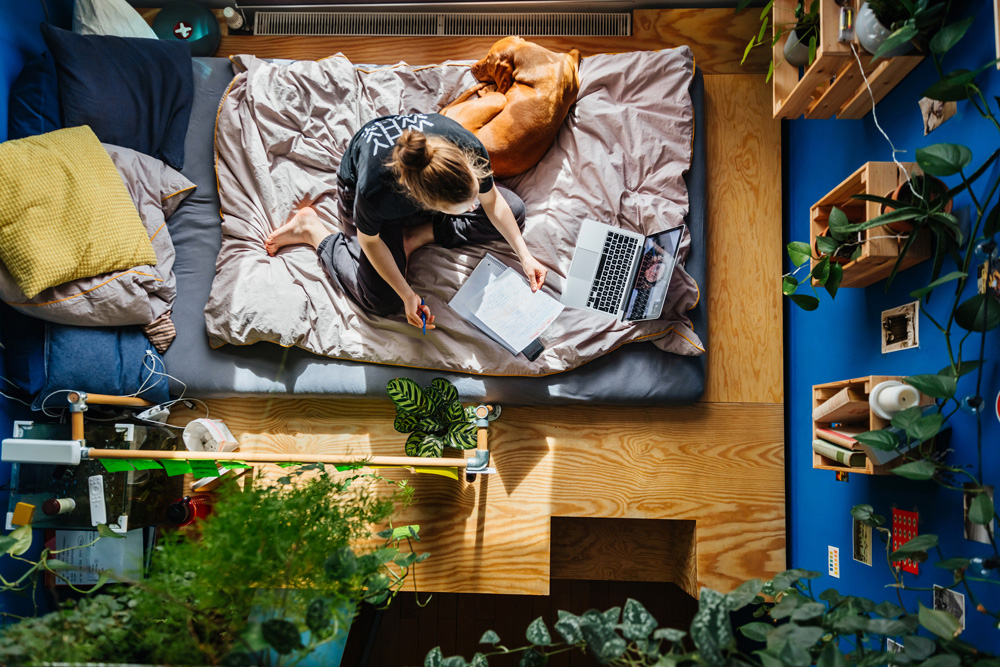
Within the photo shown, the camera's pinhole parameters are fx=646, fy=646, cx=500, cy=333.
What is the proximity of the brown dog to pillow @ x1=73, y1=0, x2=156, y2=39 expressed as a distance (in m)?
1.14

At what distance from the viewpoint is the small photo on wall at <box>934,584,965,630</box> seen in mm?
1356

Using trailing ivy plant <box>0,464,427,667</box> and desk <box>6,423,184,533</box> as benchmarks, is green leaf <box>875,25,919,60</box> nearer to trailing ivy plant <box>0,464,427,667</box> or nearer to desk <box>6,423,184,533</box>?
trailing ivy plant <box>0,464,427,667</box>

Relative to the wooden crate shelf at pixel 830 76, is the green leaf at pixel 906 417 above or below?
below

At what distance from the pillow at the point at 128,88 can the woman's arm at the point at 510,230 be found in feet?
3.66

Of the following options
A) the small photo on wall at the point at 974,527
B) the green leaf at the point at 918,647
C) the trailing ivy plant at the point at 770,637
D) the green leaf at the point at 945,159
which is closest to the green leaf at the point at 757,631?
the trailing ivy plant at the point at 770,637

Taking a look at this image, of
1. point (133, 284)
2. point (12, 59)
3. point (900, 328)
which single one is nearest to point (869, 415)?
point (900, 328)

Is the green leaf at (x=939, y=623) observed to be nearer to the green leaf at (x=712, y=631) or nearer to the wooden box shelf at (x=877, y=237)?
the green leaf at (x=712, y=631)

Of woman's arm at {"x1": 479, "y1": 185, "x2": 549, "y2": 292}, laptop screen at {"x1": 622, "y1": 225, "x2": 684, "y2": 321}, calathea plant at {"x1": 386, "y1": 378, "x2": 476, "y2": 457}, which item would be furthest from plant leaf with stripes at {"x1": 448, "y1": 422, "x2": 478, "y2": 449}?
laptop screen at {"x1": 622, "y1": 225, "x2": 684, "y2": 321}

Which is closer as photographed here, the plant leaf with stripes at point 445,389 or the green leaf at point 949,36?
the green leaf at point 949,36

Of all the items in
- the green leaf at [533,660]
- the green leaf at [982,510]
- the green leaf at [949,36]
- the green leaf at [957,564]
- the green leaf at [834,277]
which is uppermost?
the green leaf at [949,36]

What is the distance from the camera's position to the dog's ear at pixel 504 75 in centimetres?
204

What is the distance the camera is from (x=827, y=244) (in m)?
1.53

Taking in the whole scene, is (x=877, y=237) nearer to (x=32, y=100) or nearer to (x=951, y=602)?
(x=951, y=602)

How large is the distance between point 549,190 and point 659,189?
0.36 m
